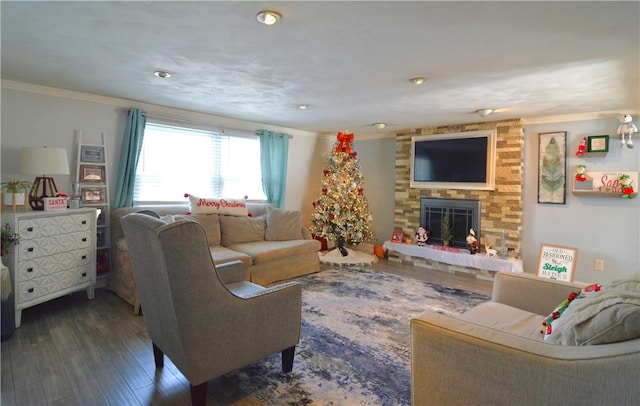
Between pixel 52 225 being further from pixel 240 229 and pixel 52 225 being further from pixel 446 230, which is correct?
pixel 446 230

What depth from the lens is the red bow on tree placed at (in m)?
5.42

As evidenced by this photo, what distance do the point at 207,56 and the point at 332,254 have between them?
149 inches

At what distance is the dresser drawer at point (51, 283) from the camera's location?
2.75 metres

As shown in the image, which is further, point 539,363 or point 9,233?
point 9,233

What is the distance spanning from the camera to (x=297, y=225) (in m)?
4.81

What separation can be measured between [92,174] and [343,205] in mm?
3400

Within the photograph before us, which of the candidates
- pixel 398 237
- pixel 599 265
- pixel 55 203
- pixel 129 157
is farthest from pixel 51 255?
pixel 599 265

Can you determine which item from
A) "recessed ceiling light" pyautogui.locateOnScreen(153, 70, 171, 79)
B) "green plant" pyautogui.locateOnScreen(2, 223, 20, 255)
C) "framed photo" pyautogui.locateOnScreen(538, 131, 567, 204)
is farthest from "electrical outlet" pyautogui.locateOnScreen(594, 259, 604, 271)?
"green plant" pyautogui.locateOnScreen(2, 223, 20, 255)

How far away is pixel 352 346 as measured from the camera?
2566 millimetres

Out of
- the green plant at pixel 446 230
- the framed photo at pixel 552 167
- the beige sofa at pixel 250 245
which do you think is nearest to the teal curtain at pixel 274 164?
the beige sofa at pixel 250 245

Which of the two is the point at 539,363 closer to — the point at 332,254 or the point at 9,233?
the point at 9,233

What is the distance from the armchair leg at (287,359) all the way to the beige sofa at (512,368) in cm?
95

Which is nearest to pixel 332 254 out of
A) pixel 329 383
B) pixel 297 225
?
pixel 297 225

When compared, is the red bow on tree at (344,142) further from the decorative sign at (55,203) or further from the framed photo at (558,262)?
the decorative sign at (55,203)
